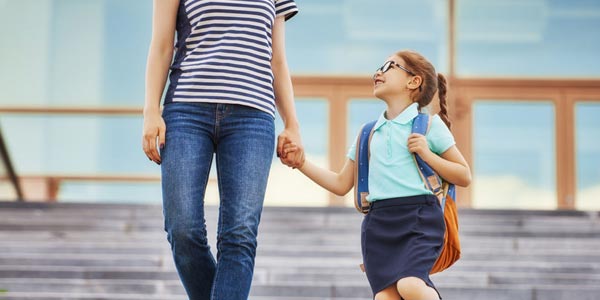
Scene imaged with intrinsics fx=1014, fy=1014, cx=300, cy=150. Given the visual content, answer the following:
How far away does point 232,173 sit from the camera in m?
3.00

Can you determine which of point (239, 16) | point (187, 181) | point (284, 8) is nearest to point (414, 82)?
point (284, 8)

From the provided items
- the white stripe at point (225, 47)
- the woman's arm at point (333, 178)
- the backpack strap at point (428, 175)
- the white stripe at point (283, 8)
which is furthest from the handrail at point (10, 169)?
the backpack strap at point (428, 175)

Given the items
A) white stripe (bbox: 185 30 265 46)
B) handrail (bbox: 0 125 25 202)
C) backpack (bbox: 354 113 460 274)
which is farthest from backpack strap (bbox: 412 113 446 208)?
handrail (bbox: 0 125 25 202)

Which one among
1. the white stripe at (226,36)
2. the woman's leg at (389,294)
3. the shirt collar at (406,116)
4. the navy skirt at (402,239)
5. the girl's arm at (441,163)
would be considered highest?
the white stripe at (226,36)

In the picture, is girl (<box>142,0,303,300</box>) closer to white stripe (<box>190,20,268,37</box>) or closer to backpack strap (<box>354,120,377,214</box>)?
white stripe (<box>190,20,268,37</box>)

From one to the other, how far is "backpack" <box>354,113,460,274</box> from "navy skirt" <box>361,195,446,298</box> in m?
0.05

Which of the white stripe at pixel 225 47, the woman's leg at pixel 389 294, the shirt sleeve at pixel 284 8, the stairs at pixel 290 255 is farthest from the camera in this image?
the stairs at pixel 290 255

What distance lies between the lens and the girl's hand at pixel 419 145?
3.18m

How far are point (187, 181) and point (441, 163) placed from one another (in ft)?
2.65

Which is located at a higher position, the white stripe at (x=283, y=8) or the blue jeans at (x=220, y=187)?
the white stripe at (x=283, y=8)

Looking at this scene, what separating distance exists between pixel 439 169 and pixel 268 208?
4644mm

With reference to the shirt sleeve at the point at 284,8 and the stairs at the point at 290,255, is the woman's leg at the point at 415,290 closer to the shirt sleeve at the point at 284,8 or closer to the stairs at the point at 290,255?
the shirt sleeve at the point at 284,8

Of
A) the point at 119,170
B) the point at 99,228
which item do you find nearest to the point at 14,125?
the point at 119,170

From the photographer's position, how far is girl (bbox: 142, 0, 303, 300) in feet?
9.64
